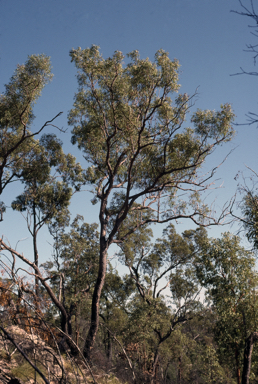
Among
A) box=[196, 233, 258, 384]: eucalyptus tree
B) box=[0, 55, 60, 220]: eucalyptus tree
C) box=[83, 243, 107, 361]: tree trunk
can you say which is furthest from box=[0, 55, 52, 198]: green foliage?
box=[196, 233, 258, 384]: eucalyptus tree

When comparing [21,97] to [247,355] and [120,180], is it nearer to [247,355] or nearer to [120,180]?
[120,180]

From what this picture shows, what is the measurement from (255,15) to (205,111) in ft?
36.4

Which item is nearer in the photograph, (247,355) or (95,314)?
(95,314)

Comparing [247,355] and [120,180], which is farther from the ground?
[120,180]

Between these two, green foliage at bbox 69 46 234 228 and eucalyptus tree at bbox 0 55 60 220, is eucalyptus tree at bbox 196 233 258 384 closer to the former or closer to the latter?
green foliage at bbox 69 46 234 228

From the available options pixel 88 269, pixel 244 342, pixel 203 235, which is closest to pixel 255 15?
pixel 244 342

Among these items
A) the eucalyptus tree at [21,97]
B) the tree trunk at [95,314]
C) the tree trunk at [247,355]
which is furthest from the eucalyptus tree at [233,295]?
the eucalyptus tree at [21,97]

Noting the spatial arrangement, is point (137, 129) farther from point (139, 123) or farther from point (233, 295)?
point (233, 295)

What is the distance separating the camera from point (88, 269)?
824 inches

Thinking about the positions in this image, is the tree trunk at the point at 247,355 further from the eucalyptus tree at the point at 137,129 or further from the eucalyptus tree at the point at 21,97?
the eucalyptus tree at the point at 21,97

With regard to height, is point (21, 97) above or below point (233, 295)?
above

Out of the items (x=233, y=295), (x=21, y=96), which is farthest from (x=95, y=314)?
(x=21, y=96)

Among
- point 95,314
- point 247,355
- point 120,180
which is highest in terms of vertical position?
point 120,180

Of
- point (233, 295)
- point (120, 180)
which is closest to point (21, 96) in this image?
point (120, 180)
